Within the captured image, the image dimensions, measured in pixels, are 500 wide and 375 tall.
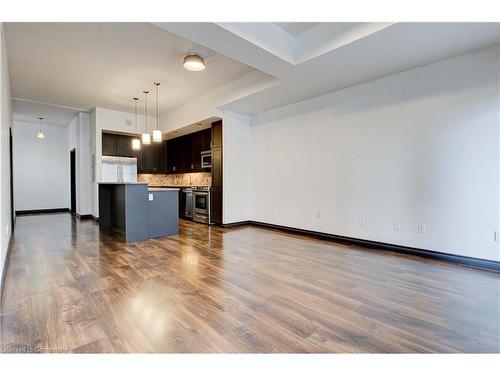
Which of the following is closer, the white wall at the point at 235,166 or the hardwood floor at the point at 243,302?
the hardwood floor at the point at 243,302

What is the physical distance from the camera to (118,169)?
704cm

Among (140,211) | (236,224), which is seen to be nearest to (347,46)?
(140,211)

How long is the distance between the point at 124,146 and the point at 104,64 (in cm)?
349

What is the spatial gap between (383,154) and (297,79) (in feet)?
5.79

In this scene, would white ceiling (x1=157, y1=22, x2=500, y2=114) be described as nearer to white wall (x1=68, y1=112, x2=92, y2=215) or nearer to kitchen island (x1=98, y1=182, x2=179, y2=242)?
kitchen island (x1=98, y1=182, x2=179, y2=242)

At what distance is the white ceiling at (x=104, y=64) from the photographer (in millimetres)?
3158

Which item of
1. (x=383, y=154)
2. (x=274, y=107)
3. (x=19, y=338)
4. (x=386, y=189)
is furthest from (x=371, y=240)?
(x=19, y=338)

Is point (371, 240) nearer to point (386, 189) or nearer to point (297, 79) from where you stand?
point (386, 189)

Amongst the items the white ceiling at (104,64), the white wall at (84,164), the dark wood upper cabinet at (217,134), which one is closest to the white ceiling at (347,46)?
the white ceiling at (104,64)

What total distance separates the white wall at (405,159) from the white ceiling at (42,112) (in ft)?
19.2

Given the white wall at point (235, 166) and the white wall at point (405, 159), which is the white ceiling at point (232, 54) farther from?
the white wall at point (235, 166)

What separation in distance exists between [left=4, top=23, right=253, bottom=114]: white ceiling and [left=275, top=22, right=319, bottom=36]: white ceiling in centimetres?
106
